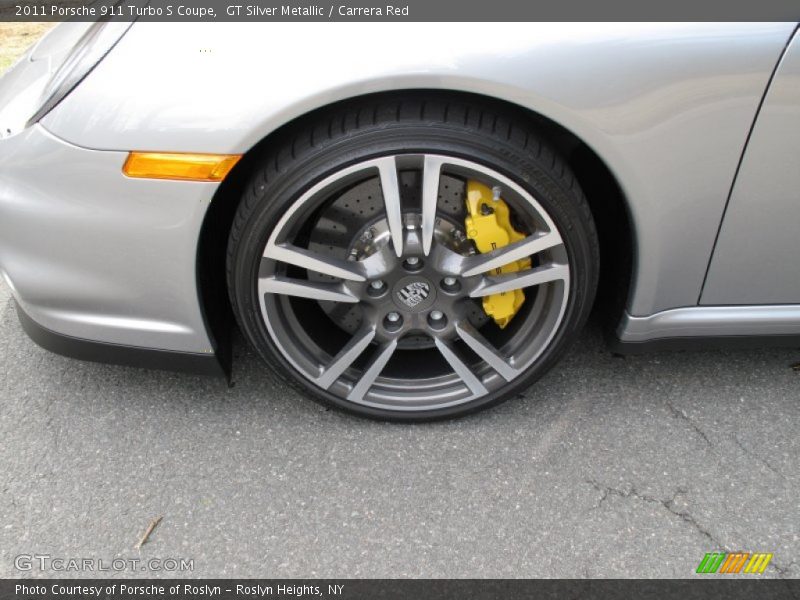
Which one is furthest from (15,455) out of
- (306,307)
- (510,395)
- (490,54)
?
(490,54)

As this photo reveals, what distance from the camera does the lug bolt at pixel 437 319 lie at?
6.22 ft

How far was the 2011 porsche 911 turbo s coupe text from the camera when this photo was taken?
4.90 feet

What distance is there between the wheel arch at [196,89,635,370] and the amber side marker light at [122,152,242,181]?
0.06m

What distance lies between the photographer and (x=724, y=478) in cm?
188

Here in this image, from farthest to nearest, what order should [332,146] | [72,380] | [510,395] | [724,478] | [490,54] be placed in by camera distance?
[72,380], [510,395], [724,478], [332,146], [490,54]

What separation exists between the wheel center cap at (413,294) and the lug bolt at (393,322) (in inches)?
1.6

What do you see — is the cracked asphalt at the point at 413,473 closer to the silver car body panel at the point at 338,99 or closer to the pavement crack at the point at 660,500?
the pavement crack at the point at 660,500

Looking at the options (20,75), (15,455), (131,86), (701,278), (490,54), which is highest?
(490,54)
